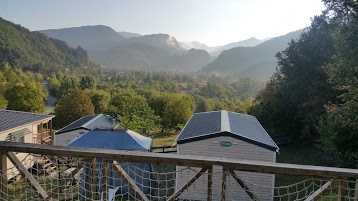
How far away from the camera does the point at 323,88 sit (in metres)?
15.3

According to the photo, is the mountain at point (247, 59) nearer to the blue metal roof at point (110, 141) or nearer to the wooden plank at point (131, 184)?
the blue metal roof at point (110, 141)

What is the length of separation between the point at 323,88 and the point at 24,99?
2363 centimetres

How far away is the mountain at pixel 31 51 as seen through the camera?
61.3m

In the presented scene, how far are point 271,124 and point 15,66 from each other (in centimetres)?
6061

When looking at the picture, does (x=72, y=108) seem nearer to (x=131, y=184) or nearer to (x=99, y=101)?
(x=99, y=101)

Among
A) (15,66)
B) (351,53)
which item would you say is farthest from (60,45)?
(351,53)

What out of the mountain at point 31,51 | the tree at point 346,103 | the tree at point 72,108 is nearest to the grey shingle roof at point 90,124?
the tree at point 72,108

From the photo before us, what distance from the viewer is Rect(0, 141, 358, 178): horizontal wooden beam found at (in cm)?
201

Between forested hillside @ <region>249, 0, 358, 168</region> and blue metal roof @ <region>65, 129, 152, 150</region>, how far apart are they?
21.3 ft

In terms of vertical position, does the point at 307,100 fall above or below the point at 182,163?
below

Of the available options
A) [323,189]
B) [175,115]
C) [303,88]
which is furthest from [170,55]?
[323,189]

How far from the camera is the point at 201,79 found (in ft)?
357

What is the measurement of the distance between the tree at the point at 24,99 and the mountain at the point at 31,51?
37723 mm

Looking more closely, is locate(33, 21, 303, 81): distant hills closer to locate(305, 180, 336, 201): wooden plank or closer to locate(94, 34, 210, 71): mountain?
locate(94, 34, 210, 71): mountain
